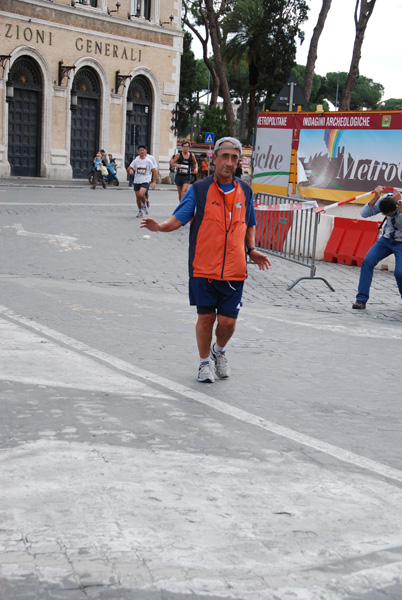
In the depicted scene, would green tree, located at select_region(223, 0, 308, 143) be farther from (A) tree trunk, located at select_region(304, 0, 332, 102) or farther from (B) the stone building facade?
(A) tree trunk, located at select_region(304, 0, 332, 102)

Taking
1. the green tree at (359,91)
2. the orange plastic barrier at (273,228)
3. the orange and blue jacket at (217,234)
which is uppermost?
the green tree at (359,91)

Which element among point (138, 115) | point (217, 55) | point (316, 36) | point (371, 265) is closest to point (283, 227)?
point (371, 265)

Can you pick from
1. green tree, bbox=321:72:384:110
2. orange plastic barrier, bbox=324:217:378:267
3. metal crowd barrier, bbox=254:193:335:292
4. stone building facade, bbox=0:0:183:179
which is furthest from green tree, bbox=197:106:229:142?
green tree, bbox=321:72:384:110

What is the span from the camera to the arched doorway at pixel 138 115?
40.5 m

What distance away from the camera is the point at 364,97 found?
11625 centimetres

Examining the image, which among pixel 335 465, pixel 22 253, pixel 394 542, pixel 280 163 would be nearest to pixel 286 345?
pixel 335 465

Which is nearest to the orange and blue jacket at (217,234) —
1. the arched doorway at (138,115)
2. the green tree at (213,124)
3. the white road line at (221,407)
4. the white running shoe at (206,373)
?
the white running shoe at (206,373)

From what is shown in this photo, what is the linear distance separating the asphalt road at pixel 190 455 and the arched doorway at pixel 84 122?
1140 inches

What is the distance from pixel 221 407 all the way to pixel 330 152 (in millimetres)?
11185

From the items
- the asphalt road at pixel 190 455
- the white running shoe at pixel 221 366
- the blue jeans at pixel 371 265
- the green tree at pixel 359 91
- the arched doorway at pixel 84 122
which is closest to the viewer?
the asphalt road at pixel 190 455

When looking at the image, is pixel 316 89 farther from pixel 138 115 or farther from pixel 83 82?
pixel 83 82

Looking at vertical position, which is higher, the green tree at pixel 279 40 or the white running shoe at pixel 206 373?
the green tree at pixel 279 40

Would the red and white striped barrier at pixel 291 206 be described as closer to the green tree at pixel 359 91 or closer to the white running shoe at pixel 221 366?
the white running shoe at pixel 221 366

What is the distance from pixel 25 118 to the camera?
117 feet
